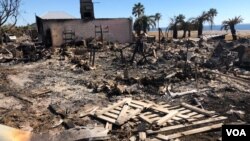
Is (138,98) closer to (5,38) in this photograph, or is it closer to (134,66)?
(134,66)

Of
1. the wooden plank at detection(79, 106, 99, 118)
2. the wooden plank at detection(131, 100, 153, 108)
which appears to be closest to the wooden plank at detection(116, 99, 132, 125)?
the wooden plank at detection(131, 100, 153, 108)

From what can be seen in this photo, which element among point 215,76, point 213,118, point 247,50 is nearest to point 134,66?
point 215,76

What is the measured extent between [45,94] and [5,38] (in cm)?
3255

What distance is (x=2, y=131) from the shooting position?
641 cm

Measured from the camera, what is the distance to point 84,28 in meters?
37.6

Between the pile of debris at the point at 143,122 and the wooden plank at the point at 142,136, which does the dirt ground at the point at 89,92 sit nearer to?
the pile of debris at the point at 143,122

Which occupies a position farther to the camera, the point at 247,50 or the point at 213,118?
the point at 247,50

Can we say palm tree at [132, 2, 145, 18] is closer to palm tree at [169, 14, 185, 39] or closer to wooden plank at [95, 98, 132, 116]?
palm tree at [169, 14, 185, 39]

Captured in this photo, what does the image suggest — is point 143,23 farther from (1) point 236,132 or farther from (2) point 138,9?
(1) point 236,132

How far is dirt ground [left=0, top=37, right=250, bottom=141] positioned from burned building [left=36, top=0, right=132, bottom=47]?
15.1 m

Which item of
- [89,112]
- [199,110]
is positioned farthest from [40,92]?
[199,110]

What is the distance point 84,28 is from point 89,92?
24.2m

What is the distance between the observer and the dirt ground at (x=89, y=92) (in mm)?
10749

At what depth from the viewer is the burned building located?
35928mm
